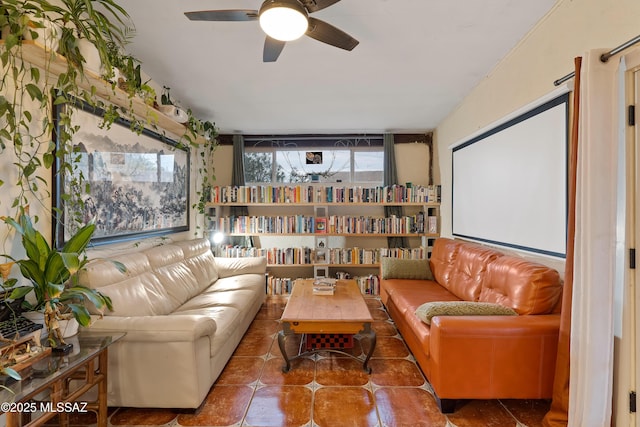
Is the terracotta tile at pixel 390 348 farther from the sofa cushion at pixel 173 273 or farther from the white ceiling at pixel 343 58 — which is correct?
the white ceiling at pixel 343 58

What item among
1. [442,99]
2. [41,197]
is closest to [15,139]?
[41,197]

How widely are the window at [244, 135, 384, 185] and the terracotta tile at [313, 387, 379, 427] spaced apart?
3.07m

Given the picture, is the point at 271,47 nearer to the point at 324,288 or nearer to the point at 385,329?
the point at 324,288

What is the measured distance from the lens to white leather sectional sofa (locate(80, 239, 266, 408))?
70.0 inches

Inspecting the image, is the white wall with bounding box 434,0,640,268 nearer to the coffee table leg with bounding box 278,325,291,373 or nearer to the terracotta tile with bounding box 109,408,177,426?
the coffee table leg with bounding box 278,325,291,373

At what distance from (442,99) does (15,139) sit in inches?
138

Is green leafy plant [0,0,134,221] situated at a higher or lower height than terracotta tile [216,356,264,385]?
higher

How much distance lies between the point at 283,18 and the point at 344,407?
2.31m

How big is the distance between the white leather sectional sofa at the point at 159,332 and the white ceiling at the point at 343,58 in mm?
1664

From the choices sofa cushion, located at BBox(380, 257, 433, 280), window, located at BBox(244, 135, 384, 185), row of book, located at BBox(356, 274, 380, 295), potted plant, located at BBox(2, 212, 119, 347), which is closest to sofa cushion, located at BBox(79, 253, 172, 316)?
potted plant, located at BBox(2, 212, 119, 347)

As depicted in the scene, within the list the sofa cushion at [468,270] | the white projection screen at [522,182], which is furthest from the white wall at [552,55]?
the sofa cushion at [468,270]

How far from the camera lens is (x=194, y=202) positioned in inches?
157

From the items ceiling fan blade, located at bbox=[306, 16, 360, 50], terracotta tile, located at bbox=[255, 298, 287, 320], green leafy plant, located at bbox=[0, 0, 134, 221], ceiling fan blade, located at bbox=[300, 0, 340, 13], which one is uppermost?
ceiling fan blade, located at bbox=[300, 0, 340, 13]

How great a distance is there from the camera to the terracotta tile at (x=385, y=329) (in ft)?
9.82
